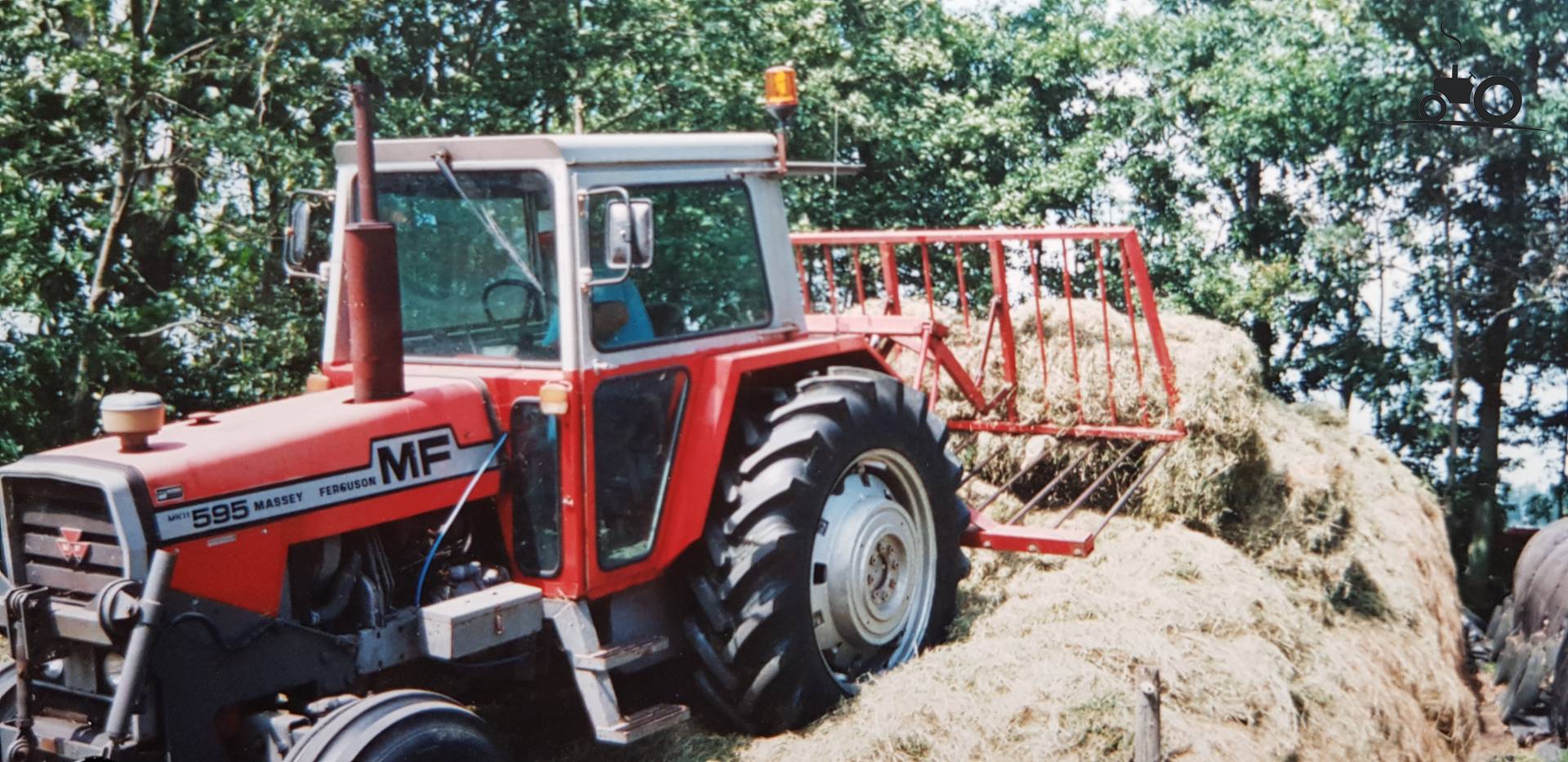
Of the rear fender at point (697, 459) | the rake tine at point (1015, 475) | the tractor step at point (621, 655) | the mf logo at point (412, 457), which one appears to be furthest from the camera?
the rake tine at point (1015, 475)

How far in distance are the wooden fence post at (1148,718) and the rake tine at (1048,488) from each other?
208 cm

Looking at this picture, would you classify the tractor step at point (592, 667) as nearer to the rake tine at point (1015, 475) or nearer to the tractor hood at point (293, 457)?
the tractor hood at point (293, 457)

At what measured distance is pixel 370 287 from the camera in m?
4.32

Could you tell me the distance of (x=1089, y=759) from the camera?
4.82 metres

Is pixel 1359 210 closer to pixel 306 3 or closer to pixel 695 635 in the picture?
pixel 306 3

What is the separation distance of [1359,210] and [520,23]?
893 centimetres

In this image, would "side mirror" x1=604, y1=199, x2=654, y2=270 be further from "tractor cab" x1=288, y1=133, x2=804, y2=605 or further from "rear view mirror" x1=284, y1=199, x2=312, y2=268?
"rear view mirror" x1=284, y1=199, x2=312, y2=268

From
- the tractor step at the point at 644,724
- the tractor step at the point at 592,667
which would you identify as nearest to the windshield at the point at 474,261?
the tractor step at the point at 592,667

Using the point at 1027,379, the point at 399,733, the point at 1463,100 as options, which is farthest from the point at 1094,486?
the point at 1463,100

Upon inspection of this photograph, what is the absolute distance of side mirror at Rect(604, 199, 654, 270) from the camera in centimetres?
434

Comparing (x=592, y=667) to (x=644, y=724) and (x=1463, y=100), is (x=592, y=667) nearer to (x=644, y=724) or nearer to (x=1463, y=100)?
(x=644, y=724)

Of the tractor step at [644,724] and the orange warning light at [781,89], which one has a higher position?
the orange warning light at [781,89]

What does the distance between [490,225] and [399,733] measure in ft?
5.87

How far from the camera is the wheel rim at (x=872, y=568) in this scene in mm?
5332
